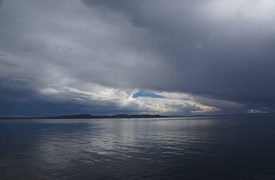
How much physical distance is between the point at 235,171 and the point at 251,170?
251 cm

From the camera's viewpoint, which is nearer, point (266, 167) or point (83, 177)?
point (83, 177)

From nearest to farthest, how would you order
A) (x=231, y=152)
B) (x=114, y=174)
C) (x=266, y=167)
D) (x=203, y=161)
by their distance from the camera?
1. (x=114, y=174)
2. (x=266, y=167)
3. (x=203, y=161)
4. (x=231, y=152)

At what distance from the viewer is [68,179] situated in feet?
99.8

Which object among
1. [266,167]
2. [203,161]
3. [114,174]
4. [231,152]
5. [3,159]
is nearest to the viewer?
[114,174]

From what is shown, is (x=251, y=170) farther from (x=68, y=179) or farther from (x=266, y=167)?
(x=68, y=179)

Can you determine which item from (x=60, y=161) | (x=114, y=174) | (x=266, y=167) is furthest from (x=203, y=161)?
(x=60, y=161)

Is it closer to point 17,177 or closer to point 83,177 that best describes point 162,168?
point 83,177

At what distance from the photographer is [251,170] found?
112 feet

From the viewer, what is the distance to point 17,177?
3173 cm

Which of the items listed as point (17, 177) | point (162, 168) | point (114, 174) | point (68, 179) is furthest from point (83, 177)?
point (162, 168)

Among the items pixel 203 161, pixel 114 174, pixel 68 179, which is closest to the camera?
pixel 68 179

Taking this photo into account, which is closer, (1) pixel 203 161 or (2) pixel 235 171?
(2) pixel 235 171

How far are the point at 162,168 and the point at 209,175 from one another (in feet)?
23.7

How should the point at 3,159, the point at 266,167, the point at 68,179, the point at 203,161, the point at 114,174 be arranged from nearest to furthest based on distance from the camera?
1. the point at 68,179
2. the point at 114,174
3. the point at 266,167
4. the point at 203,161
5. the point at 3,159
